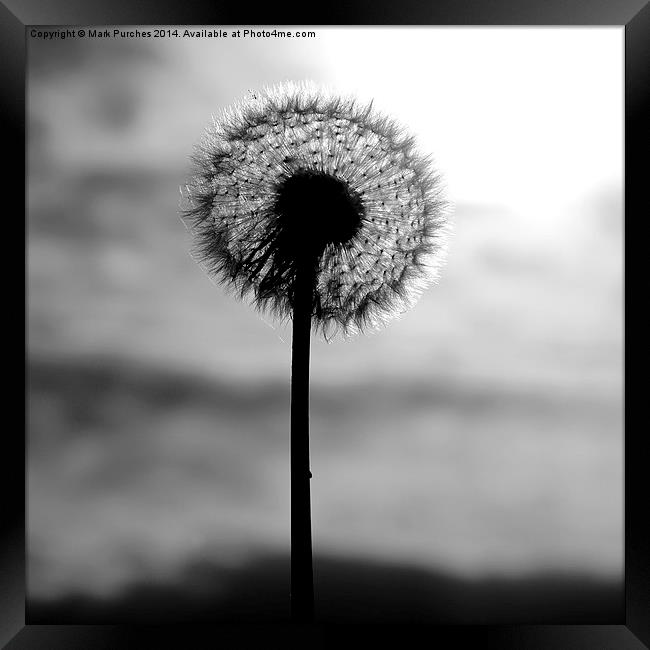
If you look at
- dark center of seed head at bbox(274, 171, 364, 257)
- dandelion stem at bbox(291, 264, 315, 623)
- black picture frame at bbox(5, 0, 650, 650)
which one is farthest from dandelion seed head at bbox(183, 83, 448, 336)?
black picture frame at bbox(5, 0, 650, 650)

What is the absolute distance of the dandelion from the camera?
3.38 metres

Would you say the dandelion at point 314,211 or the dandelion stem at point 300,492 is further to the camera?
the dandelion at point 314,211

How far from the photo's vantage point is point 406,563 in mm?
3270

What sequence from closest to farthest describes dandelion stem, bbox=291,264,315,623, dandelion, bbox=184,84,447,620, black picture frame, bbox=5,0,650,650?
black picture frame, bbox=5,0,650,650, dandelion stem, bbox=291,264,315,623, dandelion, bbox=184,84,447,620

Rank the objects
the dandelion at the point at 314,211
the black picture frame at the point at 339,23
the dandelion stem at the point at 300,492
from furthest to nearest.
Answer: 1. the dandelion at the point at 314,211
2. the dandelion stem at the point at 300,492
3. the black picture frame at the point at 339,23

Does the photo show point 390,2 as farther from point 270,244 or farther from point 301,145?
point 270,244

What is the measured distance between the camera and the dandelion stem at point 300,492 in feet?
10.5

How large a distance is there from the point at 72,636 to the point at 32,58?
2.84 metres

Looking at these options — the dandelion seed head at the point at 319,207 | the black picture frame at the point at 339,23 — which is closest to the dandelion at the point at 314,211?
the dandelion seed head at the point at 319,207

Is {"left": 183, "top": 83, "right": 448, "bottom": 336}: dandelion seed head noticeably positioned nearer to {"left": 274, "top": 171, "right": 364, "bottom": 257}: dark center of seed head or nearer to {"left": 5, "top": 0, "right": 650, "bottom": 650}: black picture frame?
{"left": 274, "top": 171, "right": 364, "bottom": 257}: dark center of seed head

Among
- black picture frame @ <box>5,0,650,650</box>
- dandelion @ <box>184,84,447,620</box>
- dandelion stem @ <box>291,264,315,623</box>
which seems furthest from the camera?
dandelion @ <box>184,84,447,620</box>

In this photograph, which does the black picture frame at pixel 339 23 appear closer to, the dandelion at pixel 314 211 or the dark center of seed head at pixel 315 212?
the dandelion at pixel 314 211

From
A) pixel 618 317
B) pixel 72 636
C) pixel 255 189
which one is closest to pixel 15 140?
pixel 255 189

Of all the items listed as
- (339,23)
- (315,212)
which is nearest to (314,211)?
(315,212)
